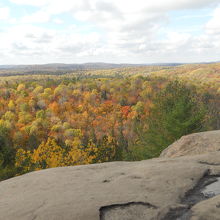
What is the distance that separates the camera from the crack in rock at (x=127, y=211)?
5.03m

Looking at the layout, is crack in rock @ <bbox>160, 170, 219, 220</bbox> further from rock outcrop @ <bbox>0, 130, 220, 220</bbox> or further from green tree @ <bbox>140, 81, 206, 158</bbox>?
green tree @ <bbox>140, 81, 206, 158</bbox>

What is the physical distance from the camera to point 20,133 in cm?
9519

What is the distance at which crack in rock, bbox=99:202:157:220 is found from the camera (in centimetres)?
503

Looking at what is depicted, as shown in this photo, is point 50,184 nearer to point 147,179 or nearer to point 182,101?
point 147,179

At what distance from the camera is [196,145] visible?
11508 mm

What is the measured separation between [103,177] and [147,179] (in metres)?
1.43

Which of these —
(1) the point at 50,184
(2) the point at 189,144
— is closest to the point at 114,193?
(1) the point at 50,184

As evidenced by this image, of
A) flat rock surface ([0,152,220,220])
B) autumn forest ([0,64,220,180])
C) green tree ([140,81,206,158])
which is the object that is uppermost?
flat rock surface ([0,152,220,220])

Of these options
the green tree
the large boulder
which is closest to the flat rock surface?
the large boulder

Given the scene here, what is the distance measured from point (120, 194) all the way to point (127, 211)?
747 mm

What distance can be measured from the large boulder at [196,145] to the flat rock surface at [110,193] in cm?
249

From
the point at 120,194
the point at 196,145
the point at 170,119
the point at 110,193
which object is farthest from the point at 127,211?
the point at 170,119

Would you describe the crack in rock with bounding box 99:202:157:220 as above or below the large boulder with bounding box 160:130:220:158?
above

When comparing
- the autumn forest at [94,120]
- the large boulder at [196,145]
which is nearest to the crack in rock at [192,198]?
the large boulder at [196,145]
